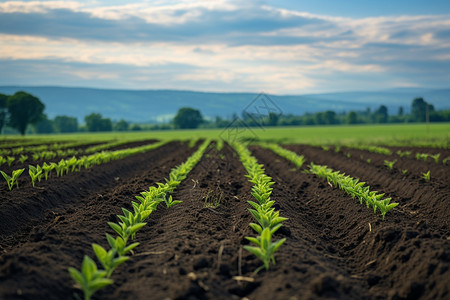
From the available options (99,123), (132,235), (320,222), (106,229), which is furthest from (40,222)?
(99,123)

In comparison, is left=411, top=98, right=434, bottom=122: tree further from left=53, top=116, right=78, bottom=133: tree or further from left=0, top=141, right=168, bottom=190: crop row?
left=0, top=141, right=168, bottom=190: crop row

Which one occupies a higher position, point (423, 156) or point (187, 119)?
point (187, 119)

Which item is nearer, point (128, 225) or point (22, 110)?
point (128, 225)

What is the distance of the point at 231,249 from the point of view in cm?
461

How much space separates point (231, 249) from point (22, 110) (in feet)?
261

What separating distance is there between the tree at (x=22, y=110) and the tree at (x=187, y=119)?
47.2 metres

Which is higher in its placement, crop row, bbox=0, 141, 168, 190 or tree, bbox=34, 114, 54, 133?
tree, bbox=34, 114, 54, 133

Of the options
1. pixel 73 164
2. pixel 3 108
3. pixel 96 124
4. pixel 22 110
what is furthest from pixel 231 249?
pixel 96 124

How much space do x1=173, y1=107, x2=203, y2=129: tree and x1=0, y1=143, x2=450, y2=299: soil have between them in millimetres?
107263

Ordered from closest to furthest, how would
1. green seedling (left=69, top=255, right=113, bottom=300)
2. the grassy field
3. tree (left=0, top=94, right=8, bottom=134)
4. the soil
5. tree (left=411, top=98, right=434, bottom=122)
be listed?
green seedling (left=69, top=255, right=113, bottom=300), the soil, the grassy field, tree (left=0, top=94, right=8, bottom=134), tree (left=411, top=98, right=434, bottom=122)

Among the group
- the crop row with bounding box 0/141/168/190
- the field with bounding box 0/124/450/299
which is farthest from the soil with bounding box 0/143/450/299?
the crop row with bounding box 0/141/168/190

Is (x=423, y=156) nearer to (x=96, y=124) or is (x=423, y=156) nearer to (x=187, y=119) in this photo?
(x=187, y=119)

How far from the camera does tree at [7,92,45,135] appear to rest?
235ft

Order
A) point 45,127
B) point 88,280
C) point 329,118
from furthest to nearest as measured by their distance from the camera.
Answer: point 329,118 < point 45,127 < point 88,280
